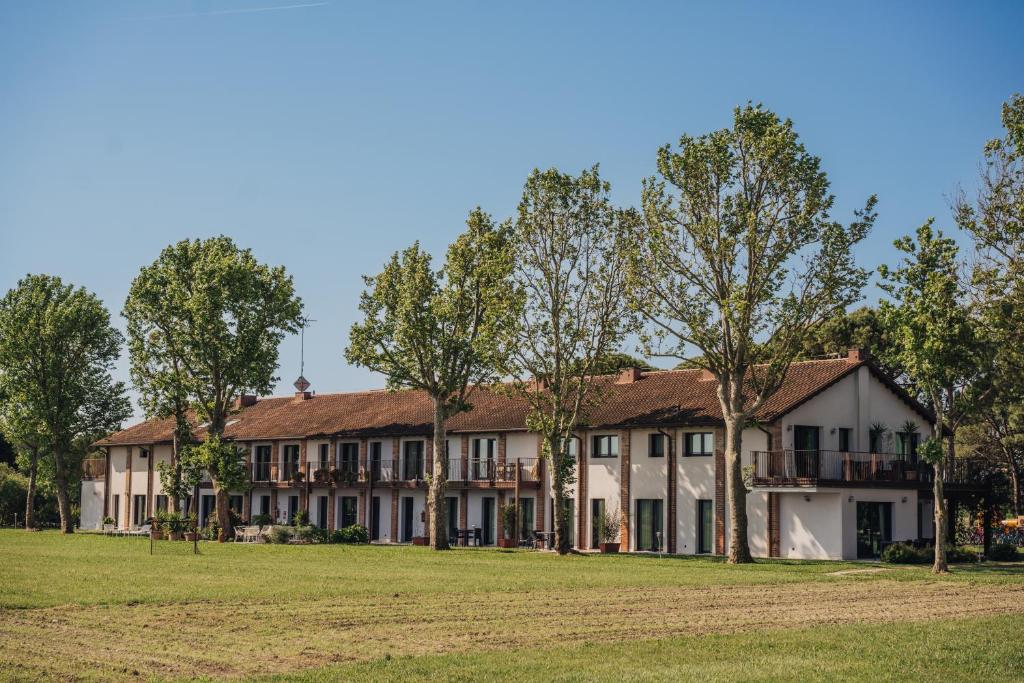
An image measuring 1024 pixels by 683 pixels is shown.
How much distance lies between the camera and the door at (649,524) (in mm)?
46375

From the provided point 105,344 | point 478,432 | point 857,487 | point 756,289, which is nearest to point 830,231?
point 756,289

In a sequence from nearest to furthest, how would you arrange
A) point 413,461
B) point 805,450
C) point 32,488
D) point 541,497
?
point 805,450, point 541,497, point 413,461, point 32,488

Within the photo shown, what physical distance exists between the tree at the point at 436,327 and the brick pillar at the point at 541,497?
4.51 metres

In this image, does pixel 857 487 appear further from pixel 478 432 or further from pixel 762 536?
pixel 478 432

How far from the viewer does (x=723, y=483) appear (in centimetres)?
4397

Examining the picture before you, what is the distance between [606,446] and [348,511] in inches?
560

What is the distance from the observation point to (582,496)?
48.9 metres

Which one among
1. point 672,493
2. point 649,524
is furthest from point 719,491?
point 649,524

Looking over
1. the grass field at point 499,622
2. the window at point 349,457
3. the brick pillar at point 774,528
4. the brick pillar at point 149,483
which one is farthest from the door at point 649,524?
the brick pillar at point 149,483

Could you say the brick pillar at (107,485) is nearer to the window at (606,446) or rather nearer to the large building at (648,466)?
the large building at (648,466)

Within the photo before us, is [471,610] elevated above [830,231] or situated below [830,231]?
below

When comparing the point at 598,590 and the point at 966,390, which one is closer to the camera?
the point at 598,590

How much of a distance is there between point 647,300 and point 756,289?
331 cm

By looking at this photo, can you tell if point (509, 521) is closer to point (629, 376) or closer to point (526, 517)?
point (526, 517)
